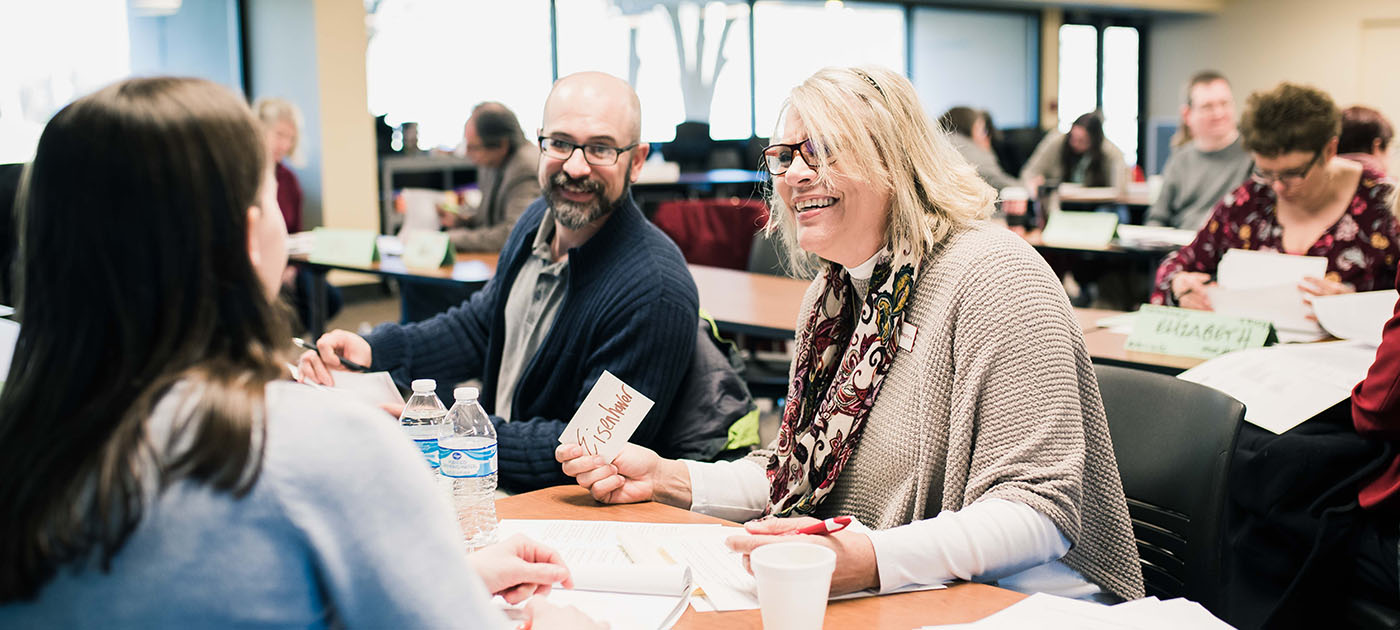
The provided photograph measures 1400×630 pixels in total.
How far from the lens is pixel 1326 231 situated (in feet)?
10.1

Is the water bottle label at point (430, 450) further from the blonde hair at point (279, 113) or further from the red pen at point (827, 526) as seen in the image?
the blonde hair at point (279, 113)

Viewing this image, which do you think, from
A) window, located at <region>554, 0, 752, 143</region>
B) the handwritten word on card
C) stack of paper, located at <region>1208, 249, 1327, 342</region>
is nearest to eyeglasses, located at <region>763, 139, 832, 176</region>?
the handwritten word on card

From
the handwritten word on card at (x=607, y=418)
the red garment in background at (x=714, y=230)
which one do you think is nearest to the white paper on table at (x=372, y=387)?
the handwritten word on card at (x=607, y=418)

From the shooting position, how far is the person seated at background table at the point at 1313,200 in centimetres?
301

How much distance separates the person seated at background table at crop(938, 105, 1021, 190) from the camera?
620 cm

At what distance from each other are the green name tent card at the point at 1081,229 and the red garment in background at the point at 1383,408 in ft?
9.21

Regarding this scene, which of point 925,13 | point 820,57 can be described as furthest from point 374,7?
point 925,13

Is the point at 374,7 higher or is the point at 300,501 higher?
the point at 374,7

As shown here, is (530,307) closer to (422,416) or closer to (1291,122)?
(422,416)

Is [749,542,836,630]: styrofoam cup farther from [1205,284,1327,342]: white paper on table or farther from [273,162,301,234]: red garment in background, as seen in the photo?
[273,162,301,234]: red garment in background

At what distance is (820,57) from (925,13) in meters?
1.59

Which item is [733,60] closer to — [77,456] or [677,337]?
[677,337]

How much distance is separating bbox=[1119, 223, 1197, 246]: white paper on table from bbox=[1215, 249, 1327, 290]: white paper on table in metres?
1.76

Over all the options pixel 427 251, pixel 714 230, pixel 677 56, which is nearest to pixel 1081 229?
pixel 714 230
